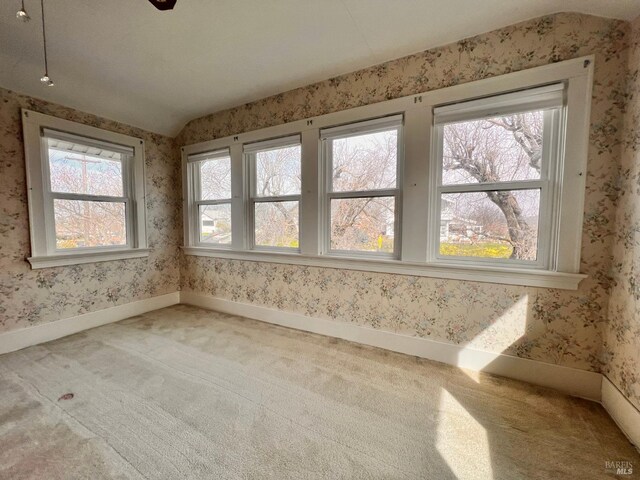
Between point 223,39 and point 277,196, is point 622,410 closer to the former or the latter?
point 277,196

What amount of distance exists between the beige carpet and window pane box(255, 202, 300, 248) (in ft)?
3.78

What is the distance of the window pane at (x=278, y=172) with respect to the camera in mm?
2713

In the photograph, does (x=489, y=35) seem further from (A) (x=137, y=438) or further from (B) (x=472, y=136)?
(A) (x=137, y=438)

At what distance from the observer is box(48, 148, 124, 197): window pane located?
2539 mm

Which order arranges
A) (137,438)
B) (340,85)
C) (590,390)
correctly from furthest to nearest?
(340,85)
(590,390)
(137,438)

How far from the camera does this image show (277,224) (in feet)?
9.48

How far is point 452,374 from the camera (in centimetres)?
192

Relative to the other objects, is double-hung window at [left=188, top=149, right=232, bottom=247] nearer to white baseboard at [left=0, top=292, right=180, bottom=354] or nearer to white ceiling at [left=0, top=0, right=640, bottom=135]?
white ceiling at [left=0, top=0, right=640, bottom=135]

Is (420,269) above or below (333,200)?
below

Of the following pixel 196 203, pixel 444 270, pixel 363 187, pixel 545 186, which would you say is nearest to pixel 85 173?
pixel 196 203

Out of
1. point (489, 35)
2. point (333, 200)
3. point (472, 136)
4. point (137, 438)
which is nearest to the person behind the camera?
point (137, 438)

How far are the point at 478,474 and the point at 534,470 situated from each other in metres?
0.26

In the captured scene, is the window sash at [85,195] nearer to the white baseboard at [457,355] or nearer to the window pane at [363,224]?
the white baseboard at [457,355]

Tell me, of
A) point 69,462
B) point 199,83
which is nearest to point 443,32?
point 199,83
